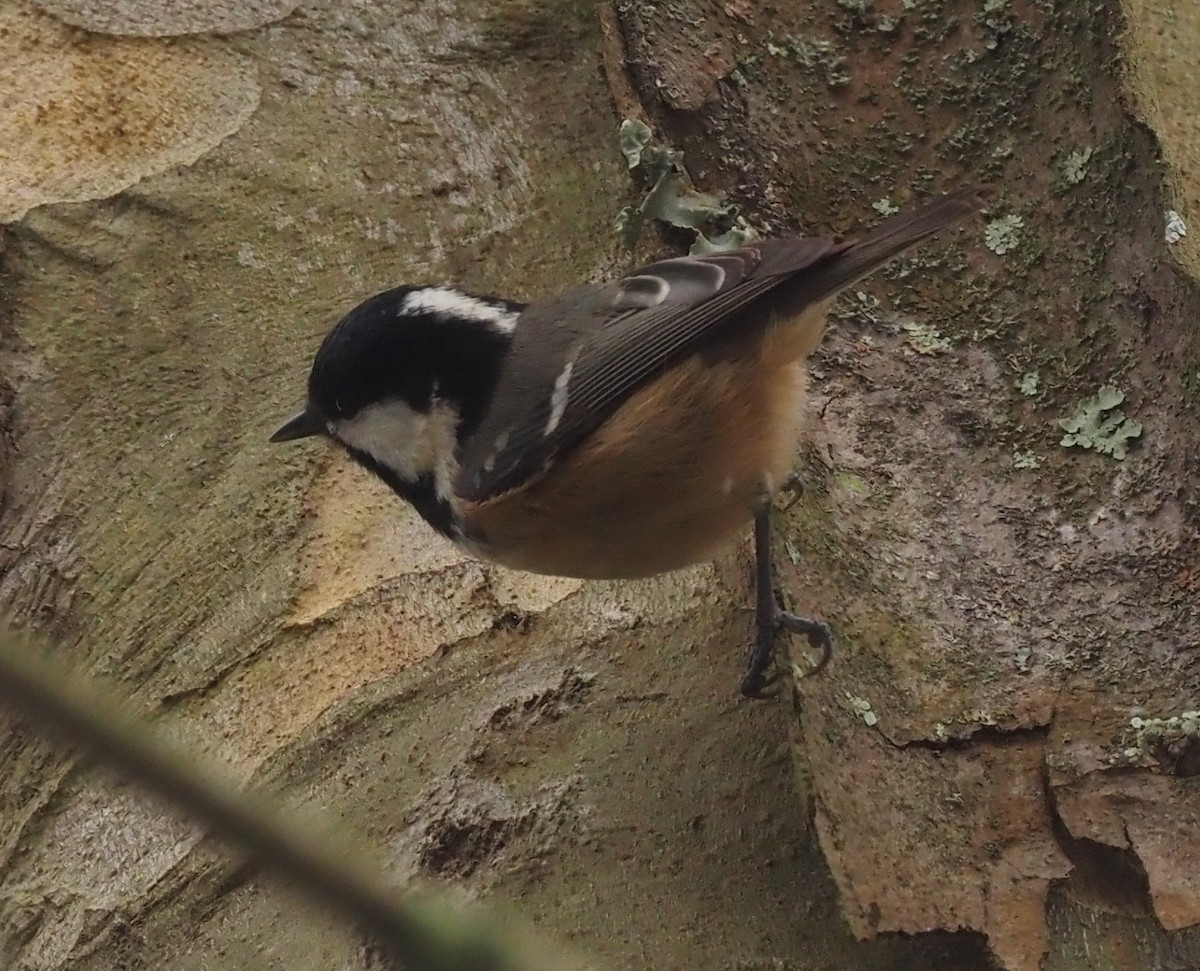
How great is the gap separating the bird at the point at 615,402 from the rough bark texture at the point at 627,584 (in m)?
0.06

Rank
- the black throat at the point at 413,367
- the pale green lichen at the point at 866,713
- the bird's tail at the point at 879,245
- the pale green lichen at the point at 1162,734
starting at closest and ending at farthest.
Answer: the pale green lichen at the point at 1162,734 < the pale green lichen at the point at 866,713 < the bird's tail at the point at 879,245 < the black throat at the point at 413,367

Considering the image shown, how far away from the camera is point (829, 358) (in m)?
1.54

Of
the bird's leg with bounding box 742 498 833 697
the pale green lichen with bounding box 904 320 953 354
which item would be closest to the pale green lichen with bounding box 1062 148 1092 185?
the pale green lichen with bounding box 904 320 953 354

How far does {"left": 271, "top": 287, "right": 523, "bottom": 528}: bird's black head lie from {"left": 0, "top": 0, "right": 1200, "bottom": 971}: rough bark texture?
0.20 ft

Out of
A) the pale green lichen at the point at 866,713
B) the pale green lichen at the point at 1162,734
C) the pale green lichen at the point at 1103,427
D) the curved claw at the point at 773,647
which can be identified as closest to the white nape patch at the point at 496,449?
the curved claw at the point at 773,647

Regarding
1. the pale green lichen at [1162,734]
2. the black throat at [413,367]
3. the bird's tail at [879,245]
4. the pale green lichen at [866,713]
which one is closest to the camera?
the pale green lichen at [1162,734]

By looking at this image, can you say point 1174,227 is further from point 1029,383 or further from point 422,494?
point 422,494

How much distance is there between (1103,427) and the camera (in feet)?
4.47

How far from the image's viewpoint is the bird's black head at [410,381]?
1.55 m

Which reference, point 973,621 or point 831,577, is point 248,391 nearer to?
point 831,577

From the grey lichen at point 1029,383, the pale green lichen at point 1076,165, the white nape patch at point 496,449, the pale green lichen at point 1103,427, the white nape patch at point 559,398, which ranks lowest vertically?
the white nape patch at point 496,449

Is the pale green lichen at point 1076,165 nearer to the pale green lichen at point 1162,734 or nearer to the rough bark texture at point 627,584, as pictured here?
the rough bark texture at point 627,584

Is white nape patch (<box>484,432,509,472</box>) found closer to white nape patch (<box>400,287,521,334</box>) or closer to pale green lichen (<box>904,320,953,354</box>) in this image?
white nape patch (<box>400,287,521,334</box>)

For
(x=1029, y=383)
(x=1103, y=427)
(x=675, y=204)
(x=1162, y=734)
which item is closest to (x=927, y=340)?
(x=1029, y=383)
